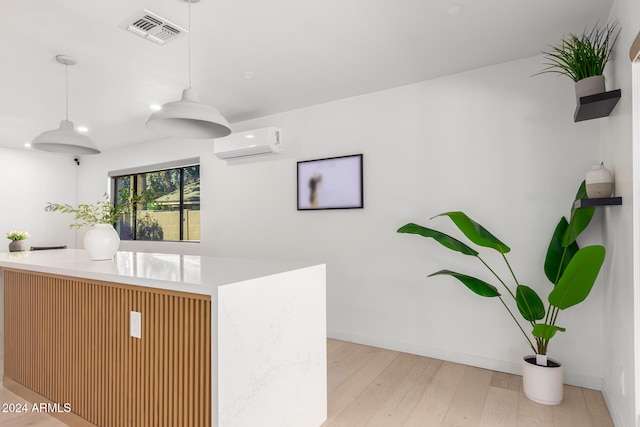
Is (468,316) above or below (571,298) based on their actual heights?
A: below

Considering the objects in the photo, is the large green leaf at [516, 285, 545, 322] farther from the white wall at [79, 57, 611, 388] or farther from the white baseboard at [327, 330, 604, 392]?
the white baseboard at [327, 330, 604, 392]

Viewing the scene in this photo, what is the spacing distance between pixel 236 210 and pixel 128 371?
2.67 meters

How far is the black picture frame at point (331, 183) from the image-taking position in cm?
337

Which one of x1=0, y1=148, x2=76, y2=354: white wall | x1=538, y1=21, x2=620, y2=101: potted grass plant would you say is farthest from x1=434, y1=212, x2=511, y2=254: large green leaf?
x1=0, y1=148, x2=76, y2=354: white wall

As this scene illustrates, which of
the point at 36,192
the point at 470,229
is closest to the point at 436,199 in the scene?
the point at 470,229

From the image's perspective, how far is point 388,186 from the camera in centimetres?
321

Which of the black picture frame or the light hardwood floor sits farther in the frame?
the black picture frame

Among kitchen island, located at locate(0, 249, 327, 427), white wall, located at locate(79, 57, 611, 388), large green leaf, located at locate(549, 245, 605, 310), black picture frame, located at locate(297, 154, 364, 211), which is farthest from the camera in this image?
black picture frame, located at locate(297, 154, 364, 211)

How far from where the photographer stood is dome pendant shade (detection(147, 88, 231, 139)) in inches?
72.7

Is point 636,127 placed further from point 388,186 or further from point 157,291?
point 157,291

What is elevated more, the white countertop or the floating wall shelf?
the floating wall shelf

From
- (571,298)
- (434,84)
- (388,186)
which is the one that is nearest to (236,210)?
(388,186)

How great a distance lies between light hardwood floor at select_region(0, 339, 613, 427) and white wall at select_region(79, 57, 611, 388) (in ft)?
0.70

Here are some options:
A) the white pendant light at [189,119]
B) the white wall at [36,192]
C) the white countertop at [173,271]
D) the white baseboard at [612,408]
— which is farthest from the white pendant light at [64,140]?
the white wall at [36,192]
